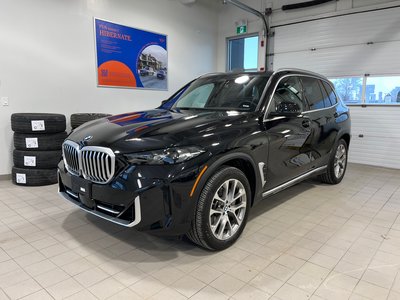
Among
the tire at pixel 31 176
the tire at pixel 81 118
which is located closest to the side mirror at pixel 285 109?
the tire at pixel 81 118

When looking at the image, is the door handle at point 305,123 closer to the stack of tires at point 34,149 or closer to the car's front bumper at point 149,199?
the car's front bumper at point 149,199

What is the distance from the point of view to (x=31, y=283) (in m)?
1.95

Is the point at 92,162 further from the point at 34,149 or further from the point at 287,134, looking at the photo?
the point at 34,149

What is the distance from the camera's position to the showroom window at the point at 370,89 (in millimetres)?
5621

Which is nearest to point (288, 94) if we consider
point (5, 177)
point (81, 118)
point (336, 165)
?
point (336, 165)

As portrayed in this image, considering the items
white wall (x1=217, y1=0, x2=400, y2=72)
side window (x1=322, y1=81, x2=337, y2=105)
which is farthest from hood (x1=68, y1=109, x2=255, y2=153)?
white wall (x1=217, y1=0, x2=400, y2=72)

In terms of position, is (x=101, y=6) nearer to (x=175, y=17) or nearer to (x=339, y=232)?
(x=175, y=17)

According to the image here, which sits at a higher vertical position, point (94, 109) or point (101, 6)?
point (101, 6)

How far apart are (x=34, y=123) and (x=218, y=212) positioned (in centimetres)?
322

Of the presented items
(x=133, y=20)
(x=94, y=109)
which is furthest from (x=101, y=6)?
(x=94, y=109)

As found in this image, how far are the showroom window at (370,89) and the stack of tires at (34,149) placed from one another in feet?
17.3

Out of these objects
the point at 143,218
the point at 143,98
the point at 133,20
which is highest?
the point at 133,20

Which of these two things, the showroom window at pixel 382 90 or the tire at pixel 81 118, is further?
the showroom window at pixel 382 90

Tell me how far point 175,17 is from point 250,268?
613cm
